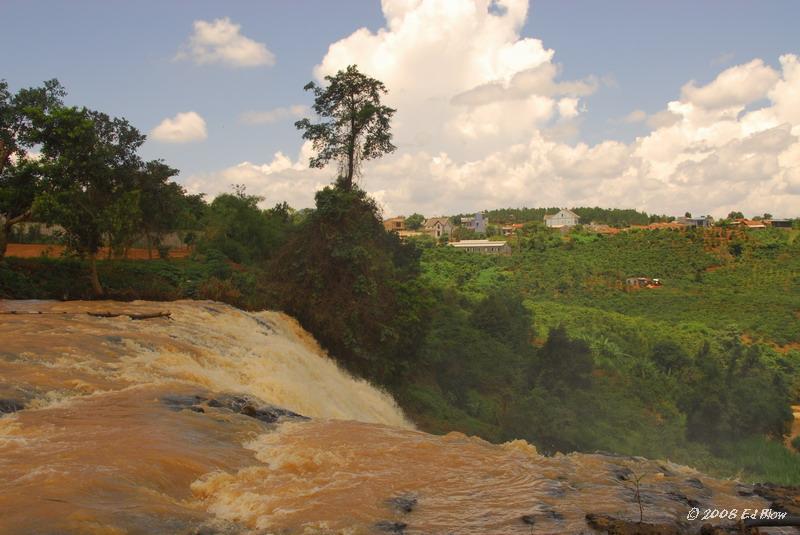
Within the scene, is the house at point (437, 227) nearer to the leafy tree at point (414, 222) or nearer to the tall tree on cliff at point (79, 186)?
the leafy tree at point (414, 222)

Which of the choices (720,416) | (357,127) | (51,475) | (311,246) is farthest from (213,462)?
(720,416)

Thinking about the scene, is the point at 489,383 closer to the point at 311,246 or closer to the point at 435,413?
the point at 435,413

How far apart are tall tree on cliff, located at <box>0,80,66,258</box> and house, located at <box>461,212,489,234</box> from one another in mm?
89161

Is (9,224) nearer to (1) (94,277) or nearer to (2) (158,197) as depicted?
(1) (94,277)

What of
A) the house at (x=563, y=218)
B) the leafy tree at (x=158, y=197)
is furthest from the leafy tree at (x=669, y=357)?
the house at (x=563, y=218)

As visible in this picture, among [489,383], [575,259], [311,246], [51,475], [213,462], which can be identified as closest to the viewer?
[51,475]

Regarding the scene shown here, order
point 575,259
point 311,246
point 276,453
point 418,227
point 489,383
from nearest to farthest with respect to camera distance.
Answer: point 276,453, point 311,246, point 489,383, point 575,259, point 418,227

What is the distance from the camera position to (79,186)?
2128 cm

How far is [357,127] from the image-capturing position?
24875mm

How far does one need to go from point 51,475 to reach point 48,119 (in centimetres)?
1713

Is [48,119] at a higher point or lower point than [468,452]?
higher

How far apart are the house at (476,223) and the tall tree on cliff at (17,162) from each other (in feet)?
293

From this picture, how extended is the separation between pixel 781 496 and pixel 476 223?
10489 cm

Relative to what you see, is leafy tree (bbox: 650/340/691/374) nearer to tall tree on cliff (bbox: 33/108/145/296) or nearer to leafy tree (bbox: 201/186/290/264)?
leafy tree (bbox: 201/186/290/264)
